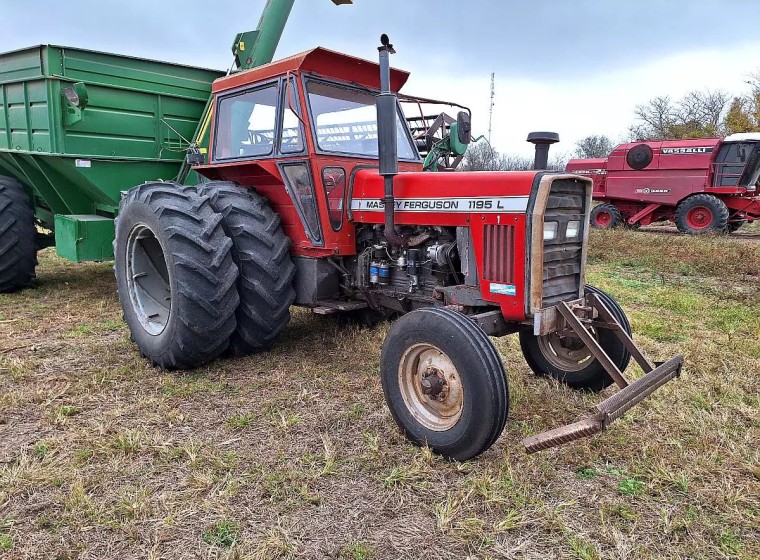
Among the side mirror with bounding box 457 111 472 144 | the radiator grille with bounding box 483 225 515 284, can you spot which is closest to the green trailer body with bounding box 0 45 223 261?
the side mirror with bounding box 457 111 472 144

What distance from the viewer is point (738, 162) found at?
1276cm

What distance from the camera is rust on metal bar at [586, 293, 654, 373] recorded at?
3.27 meters

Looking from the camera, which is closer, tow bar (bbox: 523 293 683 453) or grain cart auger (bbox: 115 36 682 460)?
tow bar (bbox: 523 293 683 453)

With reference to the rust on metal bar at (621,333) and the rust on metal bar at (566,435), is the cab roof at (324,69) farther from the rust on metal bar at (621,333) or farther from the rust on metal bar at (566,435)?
the rust on metal bar at (566,435)

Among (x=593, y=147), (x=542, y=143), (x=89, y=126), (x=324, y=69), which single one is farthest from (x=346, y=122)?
(x=593, y=147)

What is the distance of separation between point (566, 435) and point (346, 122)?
2.73 m

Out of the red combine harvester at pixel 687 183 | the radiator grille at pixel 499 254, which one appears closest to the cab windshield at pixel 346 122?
the radiator grille at pixel 499 254

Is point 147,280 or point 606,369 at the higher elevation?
point 147,280

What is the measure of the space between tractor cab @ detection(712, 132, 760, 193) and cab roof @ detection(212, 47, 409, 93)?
11.1 metres

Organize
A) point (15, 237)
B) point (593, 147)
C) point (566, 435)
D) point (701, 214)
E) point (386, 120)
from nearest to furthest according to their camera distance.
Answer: point (566, 435)
point (386, 120)
point (15, 237)
point (701, 214)
point (593, 147)

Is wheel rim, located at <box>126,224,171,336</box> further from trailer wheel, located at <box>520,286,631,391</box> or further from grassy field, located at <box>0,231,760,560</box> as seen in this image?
trailer wheel, located at <box>520,286,631,391</box>

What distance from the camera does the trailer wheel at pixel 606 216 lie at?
14.3m

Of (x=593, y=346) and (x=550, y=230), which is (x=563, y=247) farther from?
(x=593, y=346)

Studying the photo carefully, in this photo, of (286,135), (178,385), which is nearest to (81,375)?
(178,385)
